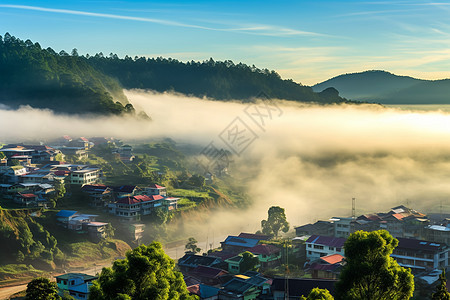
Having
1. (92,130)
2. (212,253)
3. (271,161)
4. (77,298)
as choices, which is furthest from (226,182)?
(77,298)

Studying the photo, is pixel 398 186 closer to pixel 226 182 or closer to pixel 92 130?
pixel 226 182

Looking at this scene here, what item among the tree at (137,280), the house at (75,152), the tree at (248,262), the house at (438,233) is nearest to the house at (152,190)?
the house at (75,152)

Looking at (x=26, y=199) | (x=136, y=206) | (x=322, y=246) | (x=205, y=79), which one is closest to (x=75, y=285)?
(x=26, y=199)

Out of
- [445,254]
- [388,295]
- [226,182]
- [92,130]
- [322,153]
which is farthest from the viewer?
[322,153]

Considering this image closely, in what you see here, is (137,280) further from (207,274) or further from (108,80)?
(108,80)

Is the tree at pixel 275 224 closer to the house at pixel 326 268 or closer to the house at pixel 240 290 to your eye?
the house at pixel 326 268

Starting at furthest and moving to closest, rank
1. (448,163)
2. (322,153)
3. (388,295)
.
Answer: (322,153) → (448,163) → (388,295)

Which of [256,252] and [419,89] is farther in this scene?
[419,89]
